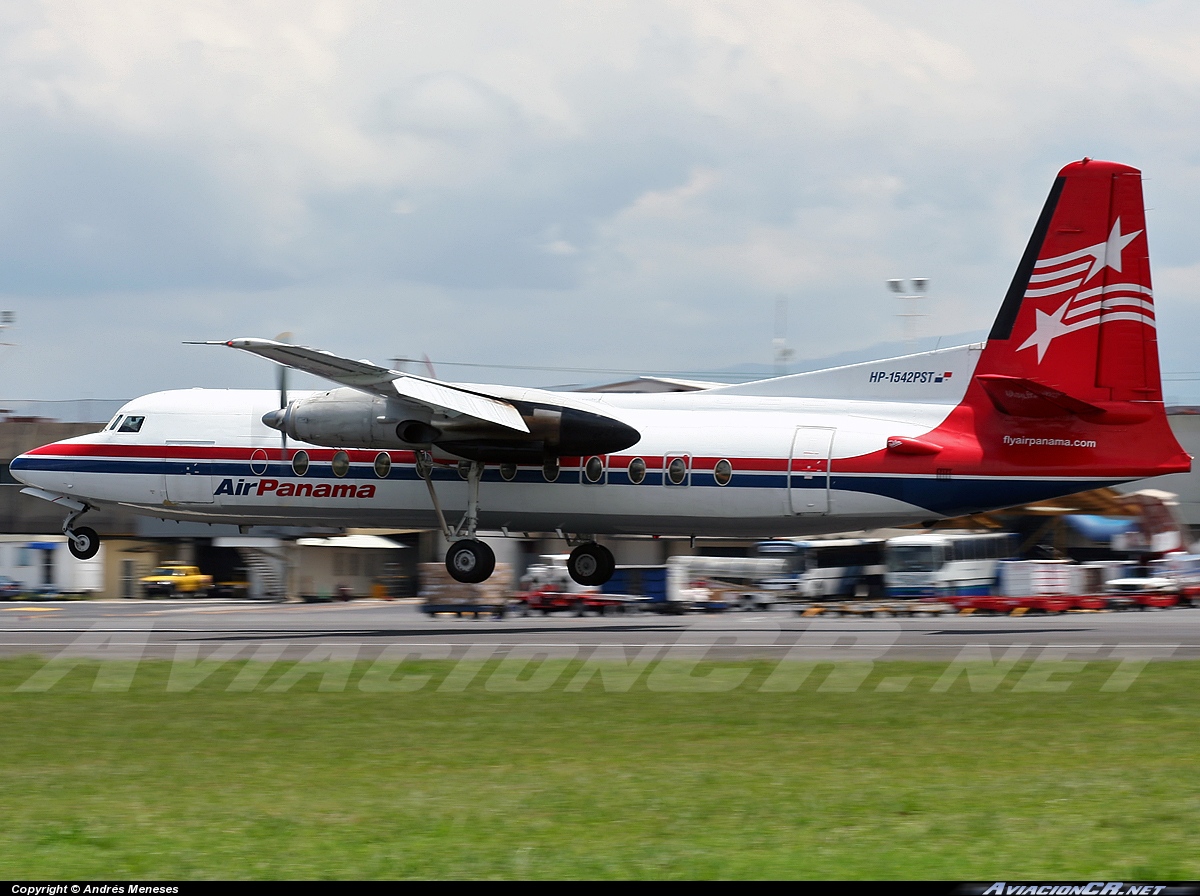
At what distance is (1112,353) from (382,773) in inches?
751

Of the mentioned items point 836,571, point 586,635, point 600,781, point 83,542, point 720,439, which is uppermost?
point 720,439

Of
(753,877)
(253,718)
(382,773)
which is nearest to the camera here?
(753,877)

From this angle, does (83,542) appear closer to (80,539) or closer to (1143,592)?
(80,539)

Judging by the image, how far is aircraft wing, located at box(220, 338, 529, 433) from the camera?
26344mm

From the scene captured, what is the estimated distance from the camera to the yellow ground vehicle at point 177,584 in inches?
2098

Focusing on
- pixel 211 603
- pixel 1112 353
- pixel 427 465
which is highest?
pixel 1112 353

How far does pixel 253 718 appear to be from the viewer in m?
18.2

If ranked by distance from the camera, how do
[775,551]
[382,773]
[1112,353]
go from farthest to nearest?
[775,551]
[1112,353]
[382,773]

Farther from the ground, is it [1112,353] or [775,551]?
[1112,353]

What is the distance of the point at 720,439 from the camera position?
2842 cm

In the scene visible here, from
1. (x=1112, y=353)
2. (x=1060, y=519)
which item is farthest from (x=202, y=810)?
(x=1060, y=519)

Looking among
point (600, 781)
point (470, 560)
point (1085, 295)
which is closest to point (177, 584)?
point (470, 560)

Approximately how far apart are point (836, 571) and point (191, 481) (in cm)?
2371

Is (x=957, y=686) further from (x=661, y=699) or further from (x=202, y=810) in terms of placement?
(x=202, y=810)
